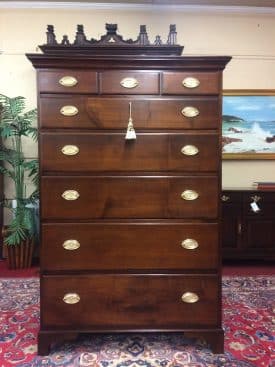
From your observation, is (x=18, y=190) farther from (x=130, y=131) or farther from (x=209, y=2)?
(x=209, y=2)

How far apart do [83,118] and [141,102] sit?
1.06 feet

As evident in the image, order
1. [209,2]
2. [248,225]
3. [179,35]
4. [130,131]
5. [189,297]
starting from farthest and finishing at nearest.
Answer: [179,35] → [209,2] → [248,225] → [189,297] → [130,131]

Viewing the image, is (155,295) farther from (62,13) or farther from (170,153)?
(62,13)

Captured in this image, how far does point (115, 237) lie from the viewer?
1754 millimetres

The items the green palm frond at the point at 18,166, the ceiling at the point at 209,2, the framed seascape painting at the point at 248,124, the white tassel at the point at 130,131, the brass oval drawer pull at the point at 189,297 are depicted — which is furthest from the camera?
the framed seascape painting at the point at 248,124

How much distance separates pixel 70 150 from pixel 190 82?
2.42 feet

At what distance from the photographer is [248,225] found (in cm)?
325

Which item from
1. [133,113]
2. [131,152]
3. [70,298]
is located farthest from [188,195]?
[70,298]

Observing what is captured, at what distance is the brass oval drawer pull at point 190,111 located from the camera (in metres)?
1.71

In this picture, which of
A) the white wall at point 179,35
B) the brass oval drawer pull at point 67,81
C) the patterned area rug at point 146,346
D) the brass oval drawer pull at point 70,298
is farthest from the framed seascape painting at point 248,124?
the brass oval drawer pull at point 70,298

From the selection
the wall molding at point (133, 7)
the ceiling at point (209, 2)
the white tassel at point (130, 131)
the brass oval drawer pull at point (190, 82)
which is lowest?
the white tassel at point (130, 131)

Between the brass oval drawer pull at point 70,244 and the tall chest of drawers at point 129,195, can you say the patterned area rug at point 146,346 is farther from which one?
the brass oval drawer pull at point 70,244

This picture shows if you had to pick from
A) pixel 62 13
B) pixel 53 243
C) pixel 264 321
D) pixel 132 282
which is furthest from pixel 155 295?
pixel 62 13

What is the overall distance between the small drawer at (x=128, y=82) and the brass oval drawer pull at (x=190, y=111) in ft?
0.58
